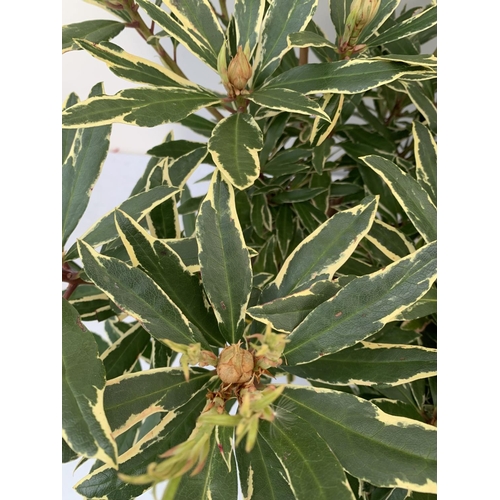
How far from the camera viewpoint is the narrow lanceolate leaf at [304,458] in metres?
0.45

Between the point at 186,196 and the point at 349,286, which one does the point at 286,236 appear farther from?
the point at 349,286

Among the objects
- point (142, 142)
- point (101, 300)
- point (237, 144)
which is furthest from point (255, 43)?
point (142, 142)

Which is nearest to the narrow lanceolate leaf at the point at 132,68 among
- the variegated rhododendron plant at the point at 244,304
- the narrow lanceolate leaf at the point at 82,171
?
the variegated rhododendron plant at the point at 244,304

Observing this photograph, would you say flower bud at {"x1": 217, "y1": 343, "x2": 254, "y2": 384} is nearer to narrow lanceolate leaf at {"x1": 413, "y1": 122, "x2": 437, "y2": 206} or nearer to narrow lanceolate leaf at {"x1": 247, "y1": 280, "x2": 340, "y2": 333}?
narrow lanceolate leaf at {"x1": 247, "y1": 280, "x2": 340, "y2": 333}

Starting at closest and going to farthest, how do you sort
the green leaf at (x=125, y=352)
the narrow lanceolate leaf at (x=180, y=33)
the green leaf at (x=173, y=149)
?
the narrow lanceolate leaf at (x=180, y=33), the green leaf at (x=125, y=352), the green leaf at (x=173, y=149)

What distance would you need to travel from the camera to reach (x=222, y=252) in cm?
55

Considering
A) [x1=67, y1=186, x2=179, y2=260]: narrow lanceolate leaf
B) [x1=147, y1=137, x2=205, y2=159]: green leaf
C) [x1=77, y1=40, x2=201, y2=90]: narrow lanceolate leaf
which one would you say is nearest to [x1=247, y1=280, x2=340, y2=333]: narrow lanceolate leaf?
[x1=67, y1=186, x2=179, y2=260]: narrow lanceolate leaf

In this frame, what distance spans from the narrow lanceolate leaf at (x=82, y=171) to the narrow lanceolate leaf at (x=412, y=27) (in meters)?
0.42

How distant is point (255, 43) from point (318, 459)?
0.53 m

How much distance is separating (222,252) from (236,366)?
133 millimetres

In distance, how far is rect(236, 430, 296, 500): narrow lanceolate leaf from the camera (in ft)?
1.73

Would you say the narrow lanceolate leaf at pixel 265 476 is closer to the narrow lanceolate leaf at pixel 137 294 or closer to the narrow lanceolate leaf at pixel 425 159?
the narrow lanceolate leaf at pixel 137 294

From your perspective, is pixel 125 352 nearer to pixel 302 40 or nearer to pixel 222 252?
pixel 222 252

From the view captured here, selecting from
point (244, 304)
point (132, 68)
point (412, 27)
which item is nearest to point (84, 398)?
point (244, 304)
